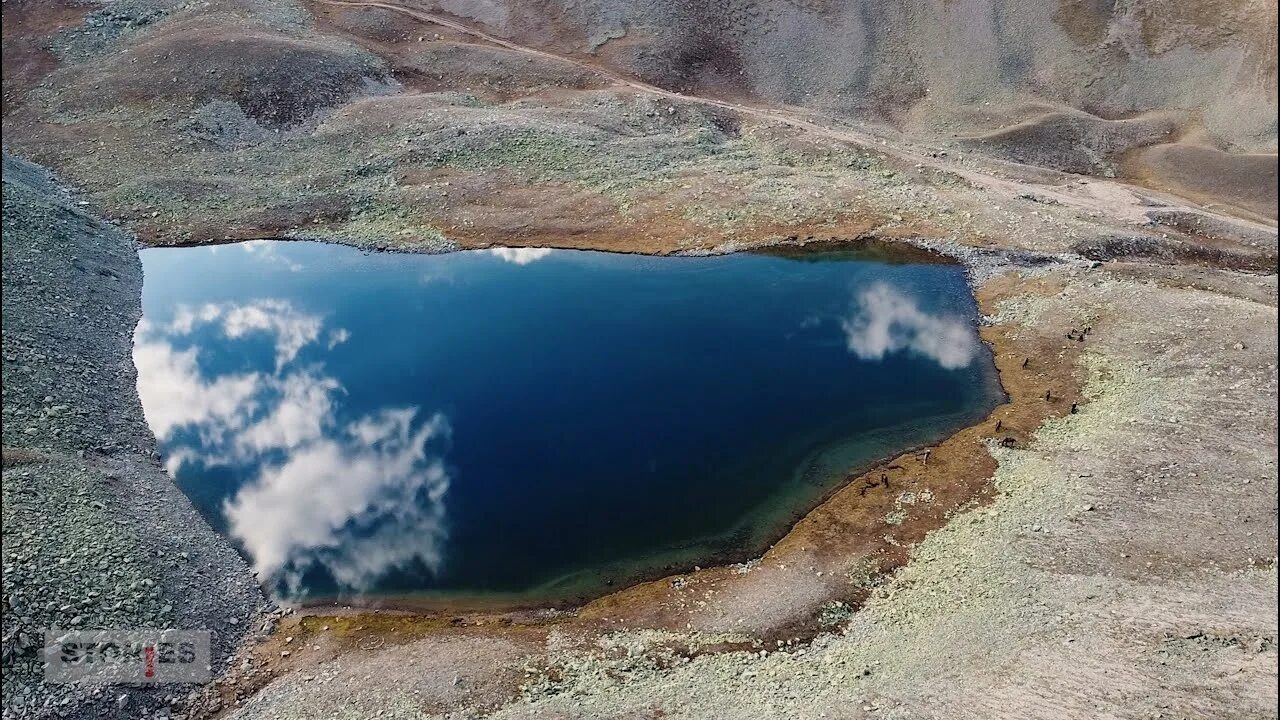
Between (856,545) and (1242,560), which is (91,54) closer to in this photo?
(856,545)

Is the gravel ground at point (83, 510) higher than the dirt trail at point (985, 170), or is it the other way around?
the dirt trail at point (985, 170)

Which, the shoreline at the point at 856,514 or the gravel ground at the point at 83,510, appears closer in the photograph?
the gravel ground at the point at 83,510

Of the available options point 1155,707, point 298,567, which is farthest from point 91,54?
point 1155,707

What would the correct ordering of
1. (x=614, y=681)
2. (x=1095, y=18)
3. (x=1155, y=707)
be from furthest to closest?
(x=1095, y=18)
(x=614, y=681)
(x=1155, y=707)
